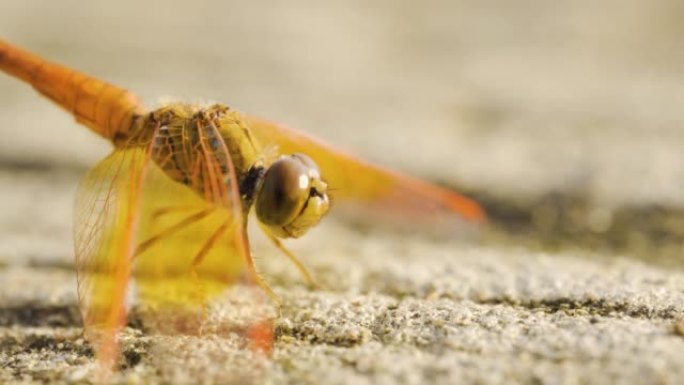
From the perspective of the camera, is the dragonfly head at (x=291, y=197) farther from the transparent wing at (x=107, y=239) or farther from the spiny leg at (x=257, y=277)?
the transparent wing at (x=107, y=239)

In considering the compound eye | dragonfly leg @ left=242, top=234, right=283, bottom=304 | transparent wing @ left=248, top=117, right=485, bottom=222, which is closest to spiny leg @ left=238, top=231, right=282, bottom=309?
dragonfly leg @ left=242, top=234, right=283, bottom=304

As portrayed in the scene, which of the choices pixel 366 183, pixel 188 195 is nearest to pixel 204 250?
pixel 188 195

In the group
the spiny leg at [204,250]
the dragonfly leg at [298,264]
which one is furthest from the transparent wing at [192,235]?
the dragonfly leg at [298,264]

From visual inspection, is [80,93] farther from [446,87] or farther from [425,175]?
[446,87]

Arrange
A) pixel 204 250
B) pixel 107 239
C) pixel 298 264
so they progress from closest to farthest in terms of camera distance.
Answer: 1. pixel 107 239
2. pixel 204 250
3. pixel 298 264

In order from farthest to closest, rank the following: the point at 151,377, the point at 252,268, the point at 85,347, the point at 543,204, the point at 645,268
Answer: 1. the point at 543,204
2. the point at 645,268
3. the point at 252,268
4. the point at 85,347
5. the point at 151,377

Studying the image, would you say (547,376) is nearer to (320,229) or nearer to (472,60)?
(320,229)

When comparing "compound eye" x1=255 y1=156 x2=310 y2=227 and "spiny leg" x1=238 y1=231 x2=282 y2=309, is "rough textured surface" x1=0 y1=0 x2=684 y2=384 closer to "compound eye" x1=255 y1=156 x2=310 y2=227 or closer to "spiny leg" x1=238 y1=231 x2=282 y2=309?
A: "spiny leg" x1=238 y1=231 x2=282 y2=309

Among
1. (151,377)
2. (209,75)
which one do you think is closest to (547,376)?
(151,377)
